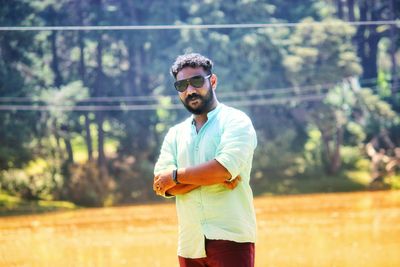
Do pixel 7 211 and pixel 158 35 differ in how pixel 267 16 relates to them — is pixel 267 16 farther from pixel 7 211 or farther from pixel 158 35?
pixel 7 211

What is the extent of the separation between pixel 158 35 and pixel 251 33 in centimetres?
421

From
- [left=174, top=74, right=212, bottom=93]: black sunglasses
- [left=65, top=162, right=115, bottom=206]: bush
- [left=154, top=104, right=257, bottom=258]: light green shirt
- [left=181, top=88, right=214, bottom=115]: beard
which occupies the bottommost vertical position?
[left=65, top=162, right=115, bottom=206]: bush

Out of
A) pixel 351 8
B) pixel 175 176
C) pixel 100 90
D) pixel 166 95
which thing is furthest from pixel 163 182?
pixel 351 8

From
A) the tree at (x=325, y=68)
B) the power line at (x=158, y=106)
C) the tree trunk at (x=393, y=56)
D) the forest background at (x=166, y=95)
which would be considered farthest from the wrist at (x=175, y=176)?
the tree trunk at (x=393, y=56)

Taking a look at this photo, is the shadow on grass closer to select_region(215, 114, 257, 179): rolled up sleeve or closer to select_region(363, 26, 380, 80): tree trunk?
select_region(363, 26, 380, 80): tree trunk

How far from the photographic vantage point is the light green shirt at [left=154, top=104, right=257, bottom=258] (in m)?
2.91

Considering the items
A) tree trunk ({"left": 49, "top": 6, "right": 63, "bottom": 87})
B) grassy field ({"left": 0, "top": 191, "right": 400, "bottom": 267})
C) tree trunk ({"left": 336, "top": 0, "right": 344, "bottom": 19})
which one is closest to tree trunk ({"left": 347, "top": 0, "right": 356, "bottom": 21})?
tree trunk ({"left": 336, "top": 0, "right": 344, "bottom": 19})

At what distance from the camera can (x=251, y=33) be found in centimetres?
3166

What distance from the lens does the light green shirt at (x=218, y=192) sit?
2914mm

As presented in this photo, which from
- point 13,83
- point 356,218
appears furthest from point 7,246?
point 13,83

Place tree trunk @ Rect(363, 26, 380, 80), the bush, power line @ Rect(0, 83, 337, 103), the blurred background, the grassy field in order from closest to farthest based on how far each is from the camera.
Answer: the grassy field < the bush < the blurred background < power line @ Rect(0, 83, 337, 103) < tree trunk @ Rect(363, 26, 380, 80)

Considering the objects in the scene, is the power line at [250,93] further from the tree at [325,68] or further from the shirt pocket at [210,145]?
the shirt pocket at [210,145]

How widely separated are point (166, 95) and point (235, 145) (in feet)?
94.8

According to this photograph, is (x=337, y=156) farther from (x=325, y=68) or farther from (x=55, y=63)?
(x=55, y=63)
